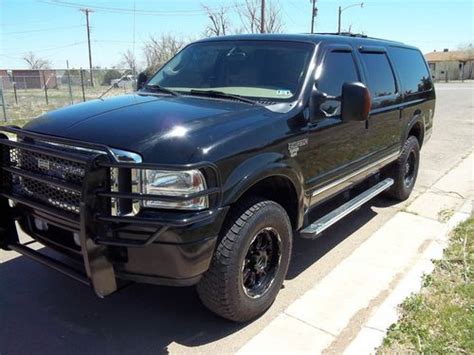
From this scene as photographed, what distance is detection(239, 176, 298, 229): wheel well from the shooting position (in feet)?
11.3

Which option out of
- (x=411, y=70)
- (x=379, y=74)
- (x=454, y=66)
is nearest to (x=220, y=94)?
(x=379, y=74)

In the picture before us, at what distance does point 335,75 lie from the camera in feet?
14.2

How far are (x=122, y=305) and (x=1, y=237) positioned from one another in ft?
3.25

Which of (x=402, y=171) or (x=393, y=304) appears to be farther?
(x=402, y=171)

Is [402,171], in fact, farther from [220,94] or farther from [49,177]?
[49,177]

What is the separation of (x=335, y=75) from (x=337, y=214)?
4.19 feet

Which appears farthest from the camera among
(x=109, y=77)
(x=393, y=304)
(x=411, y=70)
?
(x=109, y=77)

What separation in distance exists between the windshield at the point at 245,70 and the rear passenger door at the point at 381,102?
1.16m

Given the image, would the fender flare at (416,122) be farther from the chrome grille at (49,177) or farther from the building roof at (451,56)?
the building roof at (451,56)

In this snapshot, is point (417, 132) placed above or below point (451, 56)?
below

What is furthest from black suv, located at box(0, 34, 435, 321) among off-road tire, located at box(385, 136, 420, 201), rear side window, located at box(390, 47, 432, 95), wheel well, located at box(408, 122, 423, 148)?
wheel well, located at box(408, 122, 423, 148)

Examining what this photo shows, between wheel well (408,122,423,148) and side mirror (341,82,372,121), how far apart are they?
2.99 metres

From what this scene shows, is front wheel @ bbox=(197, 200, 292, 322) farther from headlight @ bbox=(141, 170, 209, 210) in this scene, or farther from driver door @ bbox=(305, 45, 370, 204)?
driver door @ bbox=(305, 45, 370, 204)

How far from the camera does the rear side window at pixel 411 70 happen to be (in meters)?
5.96
